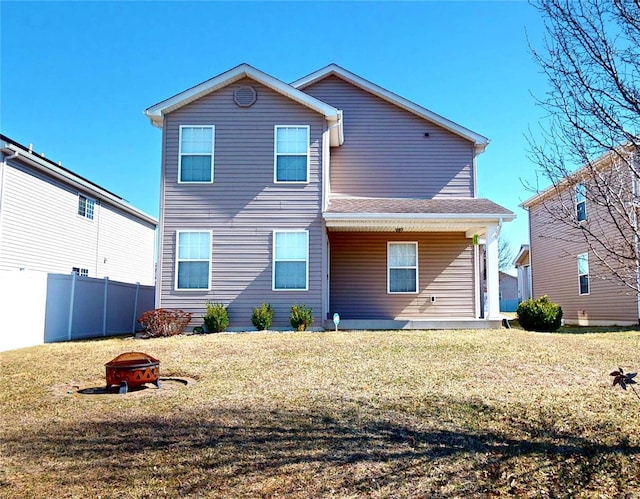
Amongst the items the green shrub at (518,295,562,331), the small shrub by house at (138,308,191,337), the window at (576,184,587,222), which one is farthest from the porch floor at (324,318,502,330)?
the small shrub by house at (138,308,191,337)

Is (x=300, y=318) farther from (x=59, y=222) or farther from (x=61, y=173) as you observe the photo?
(x=61, y=173)

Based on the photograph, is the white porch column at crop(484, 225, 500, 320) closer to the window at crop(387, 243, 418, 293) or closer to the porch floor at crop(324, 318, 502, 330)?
the porch floor at crop(324, 318, 502, 330)

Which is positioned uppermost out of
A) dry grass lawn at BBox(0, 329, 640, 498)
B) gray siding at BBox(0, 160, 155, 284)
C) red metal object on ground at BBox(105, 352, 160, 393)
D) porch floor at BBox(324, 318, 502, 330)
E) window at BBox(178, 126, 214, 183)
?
window at BBox(178, 126, 214, 183)

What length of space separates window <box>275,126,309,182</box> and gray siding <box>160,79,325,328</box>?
146 millimetres

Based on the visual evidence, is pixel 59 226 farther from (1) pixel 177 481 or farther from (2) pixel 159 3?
(1) pixel 177 481

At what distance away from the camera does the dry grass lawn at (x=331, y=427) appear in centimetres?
451

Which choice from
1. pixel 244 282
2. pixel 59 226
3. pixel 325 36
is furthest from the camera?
pixel 59 226

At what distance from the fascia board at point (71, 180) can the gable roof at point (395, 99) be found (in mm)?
7799


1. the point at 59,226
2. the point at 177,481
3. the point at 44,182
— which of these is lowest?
the point at 177,481

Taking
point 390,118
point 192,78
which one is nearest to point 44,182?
point 192,78

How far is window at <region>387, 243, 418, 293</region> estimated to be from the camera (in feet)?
50.0

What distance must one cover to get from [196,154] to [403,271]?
660 centimetres

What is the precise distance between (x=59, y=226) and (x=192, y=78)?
6899 mm

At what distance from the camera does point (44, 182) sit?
53.3ft
